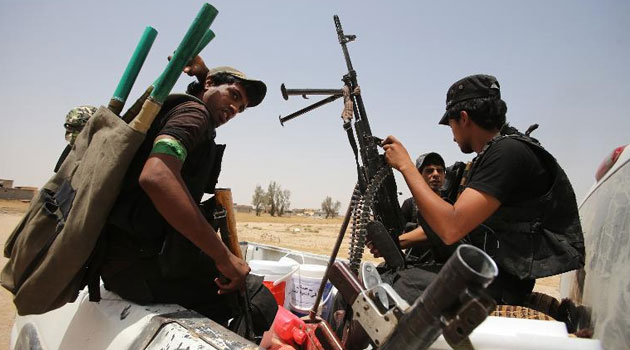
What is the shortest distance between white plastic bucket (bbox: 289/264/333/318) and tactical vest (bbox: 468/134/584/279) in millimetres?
1768

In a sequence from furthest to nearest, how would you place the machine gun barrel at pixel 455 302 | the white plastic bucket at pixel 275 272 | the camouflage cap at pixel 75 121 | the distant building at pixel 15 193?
1. the distant building at pixel 15 193
2. the camouflage cap at pixel 75 121
3. the white plastic bucket at pixel 275 272
4. the machine gun barrel at pixel 455 302

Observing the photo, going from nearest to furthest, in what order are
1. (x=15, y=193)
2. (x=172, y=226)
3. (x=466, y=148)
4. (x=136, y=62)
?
(x=172, y=226), (x=136, y=62), (x=466, y=148), (x=15, y=193)

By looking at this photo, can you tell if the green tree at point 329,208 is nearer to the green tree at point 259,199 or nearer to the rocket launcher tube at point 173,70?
the green tree at point 259,199

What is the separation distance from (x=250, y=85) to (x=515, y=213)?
1.68 meters

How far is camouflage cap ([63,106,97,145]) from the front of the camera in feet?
14.1

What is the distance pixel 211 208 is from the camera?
7.38ft

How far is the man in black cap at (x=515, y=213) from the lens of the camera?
6.37ft

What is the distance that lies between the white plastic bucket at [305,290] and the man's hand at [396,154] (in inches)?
61.5

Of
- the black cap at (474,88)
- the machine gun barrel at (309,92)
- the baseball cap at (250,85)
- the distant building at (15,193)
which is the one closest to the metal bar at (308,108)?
the machine gun barrel at (309,92)

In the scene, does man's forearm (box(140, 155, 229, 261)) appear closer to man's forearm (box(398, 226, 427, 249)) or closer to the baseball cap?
the baseball cap

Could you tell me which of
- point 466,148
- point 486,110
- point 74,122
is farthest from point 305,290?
point 74,122

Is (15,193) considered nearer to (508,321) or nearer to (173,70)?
(173,70)

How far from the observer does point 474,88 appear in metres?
2.33

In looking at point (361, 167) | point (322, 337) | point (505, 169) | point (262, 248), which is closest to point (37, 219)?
point (322, 337)
